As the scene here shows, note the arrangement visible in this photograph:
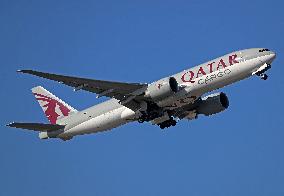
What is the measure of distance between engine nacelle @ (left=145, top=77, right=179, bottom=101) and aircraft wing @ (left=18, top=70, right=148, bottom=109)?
39.3 inches

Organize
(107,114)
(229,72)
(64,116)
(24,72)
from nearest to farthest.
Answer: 1. (24,72)
2. (229,72)
3. (107,114)
4. (64,116)

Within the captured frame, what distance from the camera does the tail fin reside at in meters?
58.7

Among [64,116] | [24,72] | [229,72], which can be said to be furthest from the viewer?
[64,116]

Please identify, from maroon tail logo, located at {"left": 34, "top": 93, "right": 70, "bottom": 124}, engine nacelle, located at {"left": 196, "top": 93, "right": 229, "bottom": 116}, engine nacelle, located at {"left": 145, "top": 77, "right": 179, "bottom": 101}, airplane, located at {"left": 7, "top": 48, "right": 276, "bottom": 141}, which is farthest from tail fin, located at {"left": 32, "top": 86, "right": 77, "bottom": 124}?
engine nacelle, located at {"left": 196, "top": 93, "right": 229, "bottom": 116}

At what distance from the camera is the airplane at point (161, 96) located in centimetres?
4966

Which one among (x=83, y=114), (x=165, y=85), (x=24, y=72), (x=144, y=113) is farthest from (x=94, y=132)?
(x=24, y=72)

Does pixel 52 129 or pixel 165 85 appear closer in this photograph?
pixel 165 85

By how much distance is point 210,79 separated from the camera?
4962cm

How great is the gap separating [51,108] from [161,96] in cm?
1396

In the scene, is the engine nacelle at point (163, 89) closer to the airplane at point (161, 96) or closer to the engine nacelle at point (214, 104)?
the airplane at point (161, 96)

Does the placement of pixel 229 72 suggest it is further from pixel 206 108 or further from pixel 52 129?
pixel 52 129

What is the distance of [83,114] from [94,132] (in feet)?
6.03

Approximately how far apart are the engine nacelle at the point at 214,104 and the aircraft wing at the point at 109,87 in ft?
24.0

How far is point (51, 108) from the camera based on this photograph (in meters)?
60.0
